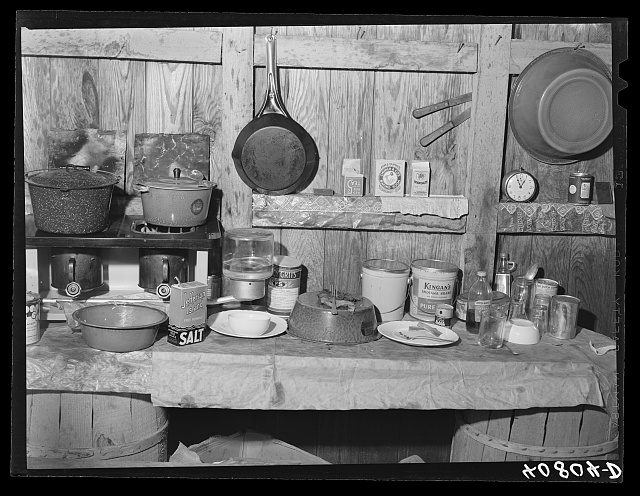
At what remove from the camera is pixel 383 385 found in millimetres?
3119

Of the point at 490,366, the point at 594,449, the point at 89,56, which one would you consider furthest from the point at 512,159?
the point at 89,56

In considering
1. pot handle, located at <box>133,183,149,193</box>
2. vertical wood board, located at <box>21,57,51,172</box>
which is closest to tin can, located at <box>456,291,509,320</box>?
pot handle, located at <box>133,183,149,193</box>

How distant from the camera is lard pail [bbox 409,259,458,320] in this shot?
353 cm

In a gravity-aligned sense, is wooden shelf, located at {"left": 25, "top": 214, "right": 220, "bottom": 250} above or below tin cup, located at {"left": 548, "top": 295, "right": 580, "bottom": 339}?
above

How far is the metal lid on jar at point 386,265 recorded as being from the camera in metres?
3.53

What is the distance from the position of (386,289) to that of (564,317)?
0.70 meters

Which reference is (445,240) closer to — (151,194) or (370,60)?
(370,60)

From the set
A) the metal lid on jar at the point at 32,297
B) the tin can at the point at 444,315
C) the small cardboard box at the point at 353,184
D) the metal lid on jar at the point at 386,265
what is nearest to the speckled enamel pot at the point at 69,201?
the metal lid on jar at the point at 32,297

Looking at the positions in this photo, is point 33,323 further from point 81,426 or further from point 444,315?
point 444,315

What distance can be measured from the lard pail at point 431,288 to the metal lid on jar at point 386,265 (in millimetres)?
56

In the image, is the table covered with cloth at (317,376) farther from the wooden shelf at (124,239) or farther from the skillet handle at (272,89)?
the skillet handle at (272,89)

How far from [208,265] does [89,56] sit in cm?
94

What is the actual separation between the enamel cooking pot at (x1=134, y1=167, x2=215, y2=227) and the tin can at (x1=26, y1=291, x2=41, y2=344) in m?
0.51

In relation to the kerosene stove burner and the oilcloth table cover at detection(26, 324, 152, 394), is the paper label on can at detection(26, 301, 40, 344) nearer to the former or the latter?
the oilcloth table cover at detection(26, 324, 152, 394)
